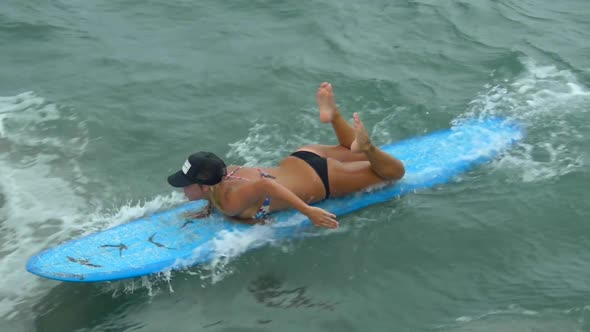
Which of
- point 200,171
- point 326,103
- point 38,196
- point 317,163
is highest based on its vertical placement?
point 326,103

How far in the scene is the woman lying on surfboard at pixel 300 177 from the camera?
17.9 feet

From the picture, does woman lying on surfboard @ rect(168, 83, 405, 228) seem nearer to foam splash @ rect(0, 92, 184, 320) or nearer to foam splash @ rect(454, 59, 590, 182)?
foam splash @ rect(0, 92, 184, 320)

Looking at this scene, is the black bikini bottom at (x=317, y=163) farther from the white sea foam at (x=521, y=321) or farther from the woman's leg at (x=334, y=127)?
the white sea foam at (x=521, y=321)

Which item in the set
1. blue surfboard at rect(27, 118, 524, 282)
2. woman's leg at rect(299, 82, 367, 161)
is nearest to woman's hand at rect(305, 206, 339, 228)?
blue surfboard at rect(27, 118, 524, 282)

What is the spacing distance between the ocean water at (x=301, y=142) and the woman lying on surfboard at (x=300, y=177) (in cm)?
38

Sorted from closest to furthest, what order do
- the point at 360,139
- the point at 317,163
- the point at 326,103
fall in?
the point at 360,139 < the point at 317,163 < the point at 326,103

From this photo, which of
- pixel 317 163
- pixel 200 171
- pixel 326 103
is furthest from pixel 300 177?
pixel 200 171

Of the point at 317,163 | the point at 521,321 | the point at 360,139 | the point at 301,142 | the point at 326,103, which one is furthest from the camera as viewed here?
the point at 301,142

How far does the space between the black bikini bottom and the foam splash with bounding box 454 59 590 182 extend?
2120mm

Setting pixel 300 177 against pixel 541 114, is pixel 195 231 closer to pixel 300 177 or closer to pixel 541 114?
pixel 300 177

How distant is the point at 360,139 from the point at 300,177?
0.71 meters

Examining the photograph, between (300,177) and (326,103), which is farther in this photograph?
(326,103)

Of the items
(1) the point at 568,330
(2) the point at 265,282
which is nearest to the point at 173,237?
(2) the point at 265,282

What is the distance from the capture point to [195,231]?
605cm
